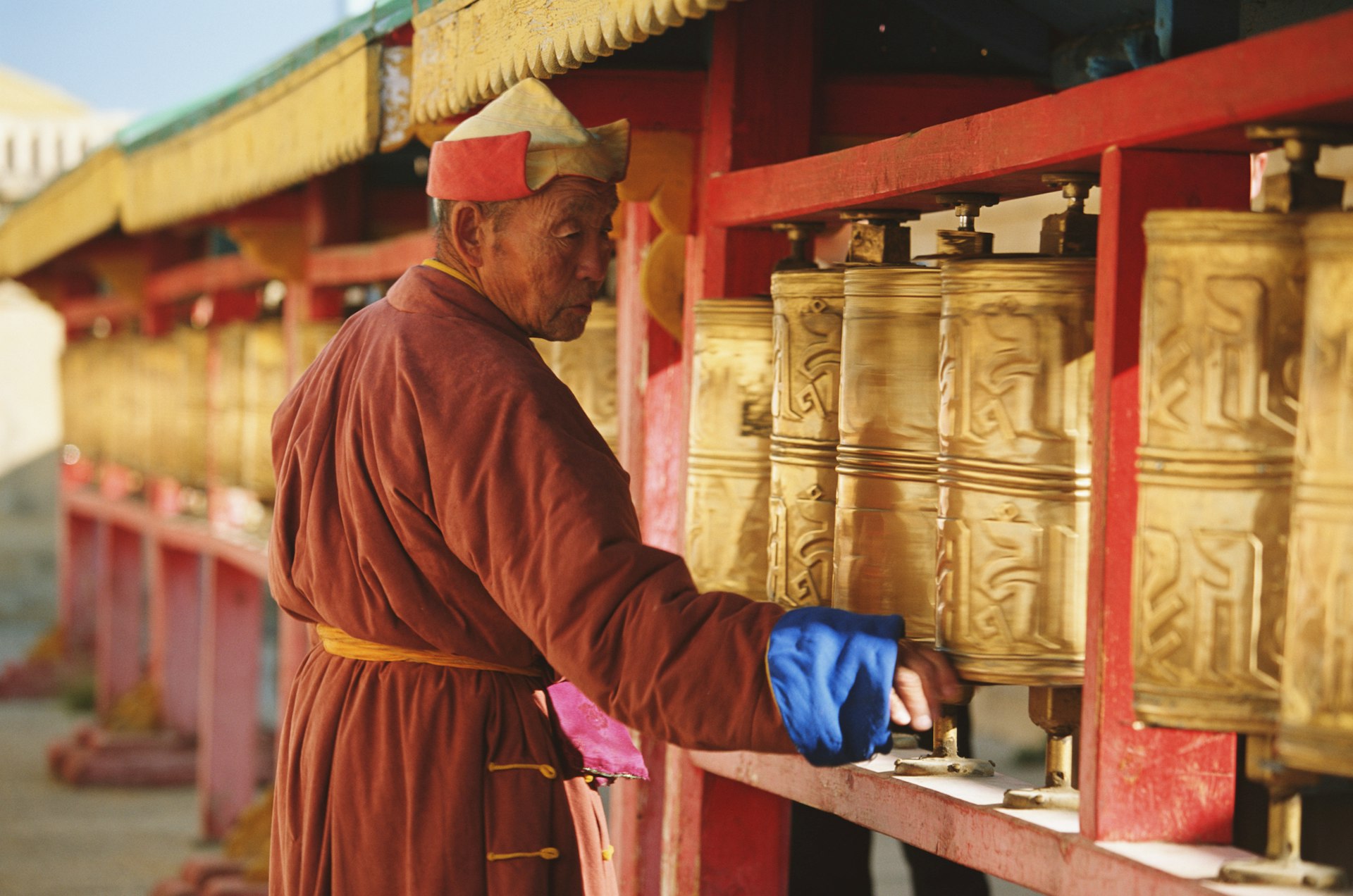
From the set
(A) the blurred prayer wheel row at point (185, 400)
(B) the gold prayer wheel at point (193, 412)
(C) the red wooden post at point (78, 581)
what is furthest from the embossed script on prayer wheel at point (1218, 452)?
(C) the red wooden post at point (78, 581)

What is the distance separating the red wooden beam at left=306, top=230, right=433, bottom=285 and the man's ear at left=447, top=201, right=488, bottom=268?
6.13ft

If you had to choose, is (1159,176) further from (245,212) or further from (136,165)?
(136,165)

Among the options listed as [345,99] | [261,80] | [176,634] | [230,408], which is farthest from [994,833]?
[176,634]

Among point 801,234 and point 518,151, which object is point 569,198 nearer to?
point 518,151

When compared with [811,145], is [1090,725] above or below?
below

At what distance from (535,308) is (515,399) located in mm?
230

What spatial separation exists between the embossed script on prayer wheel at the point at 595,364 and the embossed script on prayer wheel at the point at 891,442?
1331 millimetres

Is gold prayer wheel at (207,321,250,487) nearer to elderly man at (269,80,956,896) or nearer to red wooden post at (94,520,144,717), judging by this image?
red wooden post at (94,520,144,717)

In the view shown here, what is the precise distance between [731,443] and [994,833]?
2.77ft

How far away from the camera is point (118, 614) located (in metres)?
9.87

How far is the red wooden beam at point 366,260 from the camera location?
14.6 ft

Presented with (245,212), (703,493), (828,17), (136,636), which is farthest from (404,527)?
(136,636)

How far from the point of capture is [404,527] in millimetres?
2115

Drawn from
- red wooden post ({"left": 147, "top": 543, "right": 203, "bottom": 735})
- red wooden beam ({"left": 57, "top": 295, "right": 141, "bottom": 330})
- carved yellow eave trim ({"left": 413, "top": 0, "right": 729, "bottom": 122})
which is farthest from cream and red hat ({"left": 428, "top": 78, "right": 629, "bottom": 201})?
red wooden beam ({"left": 57, "top": 295, "right": 141, "bottom": 330})
